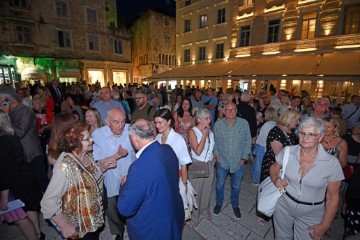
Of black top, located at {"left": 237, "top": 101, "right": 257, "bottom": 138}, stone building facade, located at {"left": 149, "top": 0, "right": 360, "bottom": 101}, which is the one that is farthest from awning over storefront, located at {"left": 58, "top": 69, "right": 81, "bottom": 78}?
black top, located at {"left": 237, "top": 101, "right": 257, "bottom": 138}

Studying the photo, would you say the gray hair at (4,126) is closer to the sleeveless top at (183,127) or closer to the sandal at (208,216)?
the sleeveless top at (183,127)

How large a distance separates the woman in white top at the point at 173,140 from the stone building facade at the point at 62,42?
753 inches

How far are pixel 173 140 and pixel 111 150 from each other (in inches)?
35.8

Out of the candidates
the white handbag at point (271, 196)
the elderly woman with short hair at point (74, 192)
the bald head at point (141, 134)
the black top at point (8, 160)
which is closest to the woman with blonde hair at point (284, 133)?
the white handbag at point (271, 196)

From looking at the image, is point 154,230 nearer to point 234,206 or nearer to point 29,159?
point 234,206

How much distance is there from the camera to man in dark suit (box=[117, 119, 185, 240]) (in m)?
1.72

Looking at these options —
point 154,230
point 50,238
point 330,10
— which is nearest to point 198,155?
point 154,230

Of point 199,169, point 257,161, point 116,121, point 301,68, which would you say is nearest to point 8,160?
point 116,121

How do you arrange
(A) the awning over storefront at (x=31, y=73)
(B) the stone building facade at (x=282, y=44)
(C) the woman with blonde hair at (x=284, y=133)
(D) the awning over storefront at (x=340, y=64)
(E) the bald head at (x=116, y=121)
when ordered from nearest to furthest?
(E) the bald head at (x=116, y=121) → (C) the woman with blonde hair at (x=284, y=133) → (D) the awning over storefront at (x=340, y=64) → (B) the stone building facade at (x=282, y=44) → (A) the awning over storefront at (x=31, y=73)

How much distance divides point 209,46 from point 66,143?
18.9 m

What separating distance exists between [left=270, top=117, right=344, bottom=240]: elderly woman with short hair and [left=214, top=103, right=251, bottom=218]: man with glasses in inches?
41.8

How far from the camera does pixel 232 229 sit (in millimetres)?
3365

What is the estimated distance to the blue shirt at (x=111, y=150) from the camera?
2.78m

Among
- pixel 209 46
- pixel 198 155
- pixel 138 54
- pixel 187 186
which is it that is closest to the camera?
pixel 187 186
